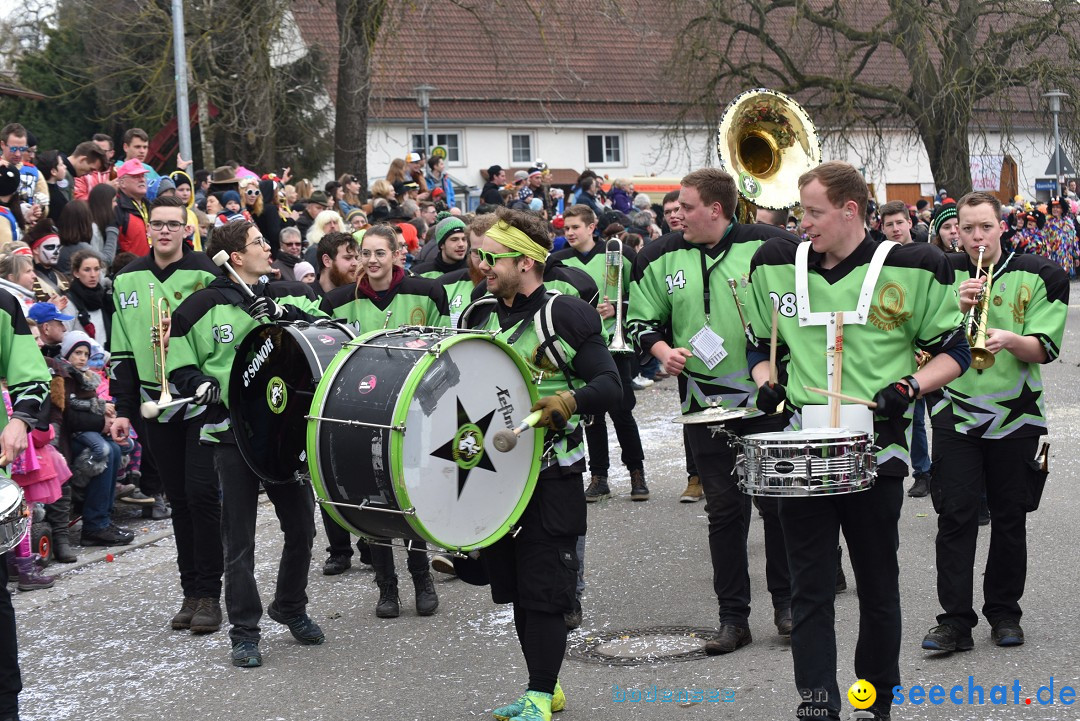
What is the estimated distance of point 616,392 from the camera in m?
5.43

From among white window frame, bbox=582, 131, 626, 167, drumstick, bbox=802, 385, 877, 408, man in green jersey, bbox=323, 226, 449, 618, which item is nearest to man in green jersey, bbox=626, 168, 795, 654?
man in green jersey, bbox=323, 226, 449, 618

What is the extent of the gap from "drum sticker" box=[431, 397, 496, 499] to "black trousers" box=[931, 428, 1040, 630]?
2213mm

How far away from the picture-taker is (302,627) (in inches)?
270

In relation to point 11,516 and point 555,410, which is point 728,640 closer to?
point 555,410

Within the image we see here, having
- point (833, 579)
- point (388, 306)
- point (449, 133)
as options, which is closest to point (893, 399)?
point (833, 579)

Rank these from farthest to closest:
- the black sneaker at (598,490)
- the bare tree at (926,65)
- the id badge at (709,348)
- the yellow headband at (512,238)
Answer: the bare tree at (926,65)
the black sneaker at (598,490)
the id badge at (709,348)
the yellow headband at (512,238)

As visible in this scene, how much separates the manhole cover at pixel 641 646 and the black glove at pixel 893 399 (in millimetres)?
1864

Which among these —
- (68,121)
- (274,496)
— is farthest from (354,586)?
(68,121)

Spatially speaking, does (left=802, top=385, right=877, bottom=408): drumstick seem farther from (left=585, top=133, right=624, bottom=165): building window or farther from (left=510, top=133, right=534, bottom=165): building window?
(left=585, top=133, right=624, bottom=165): building window

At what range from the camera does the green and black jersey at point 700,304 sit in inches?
266

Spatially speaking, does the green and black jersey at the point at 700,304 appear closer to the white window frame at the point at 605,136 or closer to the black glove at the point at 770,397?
the black glove at the point at 770,397

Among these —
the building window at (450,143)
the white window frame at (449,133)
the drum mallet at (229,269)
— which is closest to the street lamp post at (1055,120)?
the white window frame at (449,133)

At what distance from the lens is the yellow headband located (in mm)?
5520

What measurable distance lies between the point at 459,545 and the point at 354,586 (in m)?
2.97
